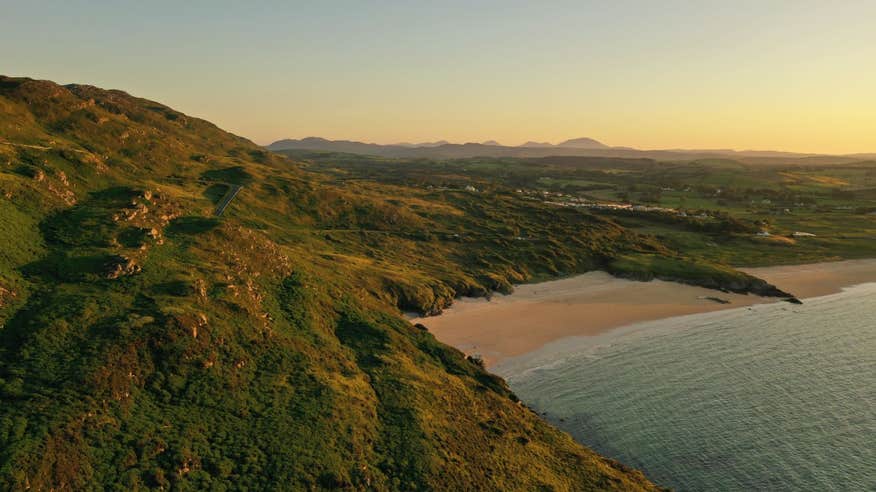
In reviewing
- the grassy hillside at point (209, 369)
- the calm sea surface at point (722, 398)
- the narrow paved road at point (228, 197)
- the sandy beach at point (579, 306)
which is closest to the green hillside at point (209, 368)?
the grassy hillside at point (209, 369)

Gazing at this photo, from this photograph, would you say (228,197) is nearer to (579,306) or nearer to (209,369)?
(209,369)

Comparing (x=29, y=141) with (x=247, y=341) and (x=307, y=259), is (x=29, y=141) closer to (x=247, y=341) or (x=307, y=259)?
(x=307, y=259)

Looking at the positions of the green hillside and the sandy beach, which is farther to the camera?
the sandy beach

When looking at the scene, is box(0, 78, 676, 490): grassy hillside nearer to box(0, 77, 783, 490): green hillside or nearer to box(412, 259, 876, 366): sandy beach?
box(0, 77, 783, 490): green hillside

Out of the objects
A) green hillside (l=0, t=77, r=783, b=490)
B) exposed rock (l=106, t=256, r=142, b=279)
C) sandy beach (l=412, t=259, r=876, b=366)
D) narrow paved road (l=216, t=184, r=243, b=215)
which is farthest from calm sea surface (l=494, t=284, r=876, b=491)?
narrow paved road (l=216, t=184, r=243, b=215)

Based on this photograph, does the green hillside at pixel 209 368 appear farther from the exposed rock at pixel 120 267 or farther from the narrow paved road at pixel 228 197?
the narrow paved road at pixel 228 197

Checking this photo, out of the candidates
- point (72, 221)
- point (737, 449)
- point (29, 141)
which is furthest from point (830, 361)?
point (29, 141)

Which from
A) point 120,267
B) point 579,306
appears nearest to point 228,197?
point 120,267
